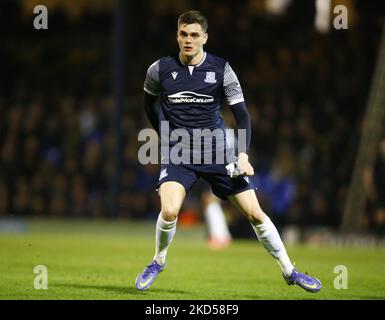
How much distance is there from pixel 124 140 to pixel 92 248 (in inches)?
218

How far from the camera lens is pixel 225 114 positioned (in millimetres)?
19578

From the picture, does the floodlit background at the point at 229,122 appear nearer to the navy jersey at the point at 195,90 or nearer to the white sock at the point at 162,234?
the white sock at the point at 162,234

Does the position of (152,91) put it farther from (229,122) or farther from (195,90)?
(229,122)

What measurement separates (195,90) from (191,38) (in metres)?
0.46

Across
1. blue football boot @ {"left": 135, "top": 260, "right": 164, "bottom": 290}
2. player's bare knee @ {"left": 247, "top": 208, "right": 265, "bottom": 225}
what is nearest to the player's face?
player's bare knee @ {"left": 247, "top": 208, "right": 265, "bottom": 225}

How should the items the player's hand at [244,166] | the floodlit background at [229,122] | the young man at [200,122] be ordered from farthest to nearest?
1. the floodlit background at [229,122]
2. the young man at [200,122]
3. the player's hand at [244,166]

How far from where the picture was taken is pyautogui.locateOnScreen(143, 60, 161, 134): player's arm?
8.34 meters

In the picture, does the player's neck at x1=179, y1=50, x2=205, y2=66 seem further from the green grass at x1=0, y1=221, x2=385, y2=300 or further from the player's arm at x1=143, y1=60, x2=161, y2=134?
the green grass at x1=0, y1=221, x2=385, y2=300

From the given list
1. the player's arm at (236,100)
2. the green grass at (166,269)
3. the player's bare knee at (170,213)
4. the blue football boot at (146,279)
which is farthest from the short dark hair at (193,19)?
the green grass at (166,269)

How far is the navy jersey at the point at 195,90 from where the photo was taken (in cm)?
822

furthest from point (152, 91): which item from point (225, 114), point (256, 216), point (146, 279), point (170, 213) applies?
point (225, 114)

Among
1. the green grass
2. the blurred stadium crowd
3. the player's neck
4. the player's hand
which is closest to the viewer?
Result: the player's hand

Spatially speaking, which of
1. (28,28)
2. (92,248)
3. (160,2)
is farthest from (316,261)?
(28,28)
